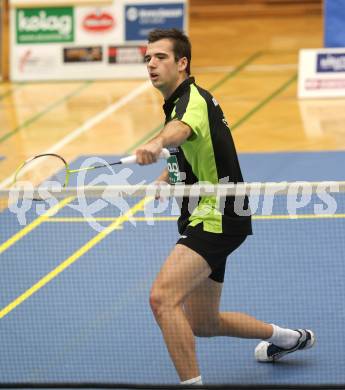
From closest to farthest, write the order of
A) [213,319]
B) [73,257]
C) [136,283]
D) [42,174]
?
1. [213,319]
2. [136,283]
3. [73,257]
4. [42,174]

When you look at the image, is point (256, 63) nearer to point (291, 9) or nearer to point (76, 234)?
point (291, 9)

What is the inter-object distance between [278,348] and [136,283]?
1.86 metres

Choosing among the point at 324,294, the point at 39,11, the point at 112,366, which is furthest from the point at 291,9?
the point at 112,366

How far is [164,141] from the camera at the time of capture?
5.80m

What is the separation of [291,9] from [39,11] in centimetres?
501

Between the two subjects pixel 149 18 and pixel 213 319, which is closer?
pixel 213 319

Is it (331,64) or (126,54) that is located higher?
(331,64)

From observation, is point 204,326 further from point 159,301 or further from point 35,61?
point 35,61

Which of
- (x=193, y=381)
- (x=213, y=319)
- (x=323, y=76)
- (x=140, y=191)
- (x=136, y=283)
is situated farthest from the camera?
(x=323, y=76)

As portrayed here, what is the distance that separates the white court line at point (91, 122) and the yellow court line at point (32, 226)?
2.99 ft

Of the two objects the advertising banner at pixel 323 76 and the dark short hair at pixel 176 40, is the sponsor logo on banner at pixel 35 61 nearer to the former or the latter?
the advertising banner at pixel 323 76

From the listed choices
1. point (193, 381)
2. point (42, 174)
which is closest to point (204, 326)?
point (193, 381)

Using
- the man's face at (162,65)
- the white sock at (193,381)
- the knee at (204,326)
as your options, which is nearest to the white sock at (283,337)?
the knee at (204,326)

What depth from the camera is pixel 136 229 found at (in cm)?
997
